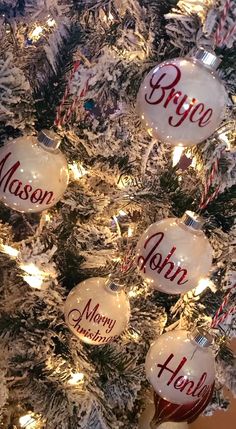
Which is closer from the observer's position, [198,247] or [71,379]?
[198,247]

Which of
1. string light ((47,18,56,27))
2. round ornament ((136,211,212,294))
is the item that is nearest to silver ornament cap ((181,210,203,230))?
round ornament ((136,211,212,294))

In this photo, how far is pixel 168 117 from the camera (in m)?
0.58

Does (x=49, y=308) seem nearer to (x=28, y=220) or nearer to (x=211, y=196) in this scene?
(x=28, y=220)

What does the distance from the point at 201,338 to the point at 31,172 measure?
0.95ft

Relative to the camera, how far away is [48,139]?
65cm

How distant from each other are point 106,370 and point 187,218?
0.28 meters

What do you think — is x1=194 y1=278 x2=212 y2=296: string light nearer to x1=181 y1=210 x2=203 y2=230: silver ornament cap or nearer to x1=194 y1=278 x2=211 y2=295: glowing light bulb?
x1=194 y1=278 x2=211 y2=295: glowing light bulb

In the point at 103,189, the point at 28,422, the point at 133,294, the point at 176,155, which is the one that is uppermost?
the point at 176,155

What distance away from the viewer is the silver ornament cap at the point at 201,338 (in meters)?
0.70

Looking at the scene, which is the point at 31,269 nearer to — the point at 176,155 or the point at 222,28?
the point at 176,155

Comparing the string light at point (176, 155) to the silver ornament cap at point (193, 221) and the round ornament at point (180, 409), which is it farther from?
the round ornament at point (180, 409)

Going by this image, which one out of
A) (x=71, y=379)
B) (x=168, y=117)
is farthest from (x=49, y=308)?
(x=168, y=117)

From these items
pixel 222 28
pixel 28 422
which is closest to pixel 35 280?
pixel 28 422

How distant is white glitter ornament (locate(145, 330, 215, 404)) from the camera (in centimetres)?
69
